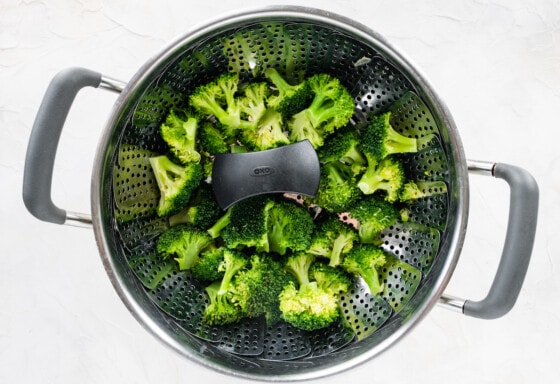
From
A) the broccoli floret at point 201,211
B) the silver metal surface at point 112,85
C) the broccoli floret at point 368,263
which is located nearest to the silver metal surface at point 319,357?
the silver metal surface at point 112,85

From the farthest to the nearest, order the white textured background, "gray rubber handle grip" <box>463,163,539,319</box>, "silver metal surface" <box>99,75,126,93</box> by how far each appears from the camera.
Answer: the white textured background < "silver metal surface" <box>99,75,126,93</box> < "gray rubber handle grip" <box>463,163,539,319</box>

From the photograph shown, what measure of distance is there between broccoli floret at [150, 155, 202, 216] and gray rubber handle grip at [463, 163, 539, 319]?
2.56 feet

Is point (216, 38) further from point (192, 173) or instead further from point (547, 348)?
point (547, 348)

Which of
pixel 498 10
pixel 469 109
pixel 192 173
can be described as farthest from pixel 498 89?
pixel 192 173

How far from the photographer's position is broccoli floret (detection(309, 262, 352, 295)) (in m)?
1.56

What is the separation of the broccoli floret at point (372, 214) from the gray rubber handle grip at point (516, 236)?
0.33 m

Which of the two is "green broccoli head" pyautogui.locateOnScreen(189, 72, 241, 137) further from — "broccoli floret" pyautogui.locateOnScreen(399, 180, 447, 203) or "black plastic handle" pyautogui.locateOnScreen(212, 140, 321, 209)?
"broccoli floret" pyautogui.locateOnScreen(399, 180, 447, 203)

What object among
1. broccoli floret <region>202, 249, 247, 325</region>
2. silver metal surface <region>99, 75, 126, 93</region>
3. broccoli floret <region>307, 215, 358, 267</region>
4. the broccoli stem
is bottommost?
broccoli floret <region>202, 249, 247, 325</region>

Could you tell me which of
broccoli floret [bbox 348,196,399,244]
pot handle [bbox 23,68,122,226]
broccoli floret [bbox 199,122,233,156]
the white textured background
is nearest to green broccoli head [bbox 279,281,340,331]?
broccoli floret [bbox 348,196,399,244]

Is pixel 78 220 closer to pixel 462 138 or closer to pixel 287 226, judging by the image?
pixel 287 226

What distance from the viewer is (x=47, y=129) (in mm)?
1299

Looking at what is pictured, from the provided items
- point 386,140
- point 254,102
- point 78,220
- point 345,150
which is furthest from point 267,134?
point 78,220

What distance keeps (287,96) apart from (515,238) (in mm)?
673

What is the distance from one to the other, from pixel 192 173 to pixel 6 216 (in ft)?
2.33
